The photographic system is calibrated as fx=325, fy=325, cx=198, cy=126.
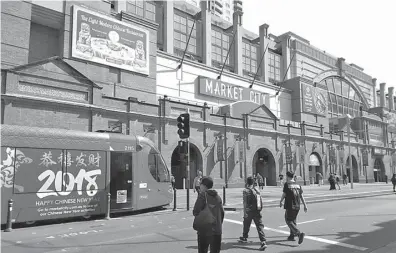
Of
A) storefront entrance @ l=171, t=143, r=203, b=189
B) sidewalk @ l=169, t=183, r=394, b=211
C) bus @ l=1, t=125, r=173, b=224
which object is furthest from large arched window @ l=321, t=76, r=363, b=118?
bus @ l=1, t=125, r=173, b=224

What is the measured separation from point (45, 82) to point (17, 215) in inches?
528

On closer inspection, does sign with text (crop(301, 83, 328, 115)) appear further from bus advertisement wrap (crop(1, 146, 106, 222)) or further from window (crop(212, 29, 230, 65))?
bus advertisement wrap (crop(1, 146, 106, 222))

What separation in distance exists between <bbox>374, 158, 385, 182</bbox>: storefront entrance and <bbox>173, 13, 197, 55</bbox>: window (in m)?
42.6

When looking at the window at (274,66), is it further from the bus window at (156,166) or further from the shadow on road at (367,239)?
the shadow on road at (367,239)

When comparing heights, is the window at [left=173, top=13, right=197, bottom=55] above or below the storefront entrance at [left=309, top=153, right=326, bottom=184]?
above

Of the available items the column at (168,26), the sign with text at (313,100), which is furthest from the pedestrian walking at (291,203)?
the sign with text at (313,100)

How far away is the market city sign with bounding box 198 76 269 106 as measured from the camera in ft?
124

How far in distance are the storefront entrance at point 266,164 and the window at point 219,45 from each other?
1461cm

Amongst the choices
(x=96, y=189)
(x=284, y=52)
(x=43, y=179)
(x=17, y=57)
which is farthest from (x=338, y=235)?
(x=284, y=52)

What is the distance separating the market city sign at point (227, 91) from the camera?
3766 cm

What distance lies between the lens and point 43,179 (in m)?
11.5

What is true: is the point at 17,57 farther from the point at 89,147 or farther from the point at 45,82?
the point at 89,147

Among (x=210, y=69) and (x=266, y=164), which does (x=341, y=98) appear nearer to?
(x=266, y=164)

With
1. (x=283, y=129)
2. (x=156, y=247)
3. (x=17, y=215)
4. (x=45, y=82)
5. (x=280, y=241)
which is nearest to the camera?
(x=156, y=247)
